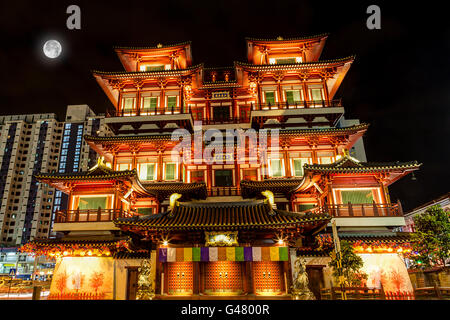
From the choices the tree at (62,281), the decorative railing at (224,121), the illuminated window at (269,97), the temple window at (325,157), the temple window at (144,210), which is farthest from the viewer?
the decorative railing at (224,121)

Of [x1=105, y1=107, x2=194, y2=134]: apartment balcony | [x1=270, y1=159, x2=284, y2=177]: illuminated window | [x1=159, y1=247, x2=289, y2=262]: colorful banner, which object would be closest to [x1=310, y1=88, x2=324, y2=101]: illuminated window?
[x1=270, y1=159, x2=284, y2=177]: illuminated window

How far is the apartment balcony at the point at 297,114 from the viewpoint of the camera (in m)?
28.2

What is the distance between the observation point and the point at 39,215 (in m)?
86.9

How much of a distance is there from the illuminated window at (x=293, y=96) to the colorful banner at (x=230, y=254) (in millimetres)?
17846

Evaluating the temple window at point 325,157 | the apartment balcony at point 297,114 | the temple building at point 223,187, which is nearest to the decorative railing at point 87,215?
the temple building at point 223,187

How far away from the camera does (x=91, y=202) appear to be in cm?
2386

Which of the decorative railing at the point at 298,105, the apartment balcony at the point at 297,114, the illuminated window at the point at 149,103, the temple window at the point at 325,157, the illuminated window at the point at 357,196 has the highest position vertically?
the illuminated window at the point at 149,103

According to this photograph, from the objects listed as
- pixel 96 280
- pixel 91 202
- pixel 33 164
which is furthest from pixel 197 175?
pixel 33 164

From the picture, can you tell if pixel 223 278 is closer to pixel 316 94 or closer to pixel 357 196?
pixel 357 196

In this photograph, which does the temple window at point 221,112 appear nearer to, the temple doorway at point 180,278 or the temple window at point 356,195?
the temple window at point 356,195

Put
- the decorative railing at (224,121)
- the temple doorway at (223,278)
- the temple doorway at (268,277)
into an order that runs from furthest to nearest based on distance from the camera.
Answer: the decorative railing at (224,121) → the temple doorway at (268,277) → the temple doorway at (223,278)

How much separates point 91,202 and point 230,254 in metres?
13.8

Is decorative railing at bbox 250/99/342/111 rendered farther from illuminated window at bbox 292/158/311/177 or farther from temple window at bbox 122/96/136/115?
temple window at bbox 122/96/136/115
